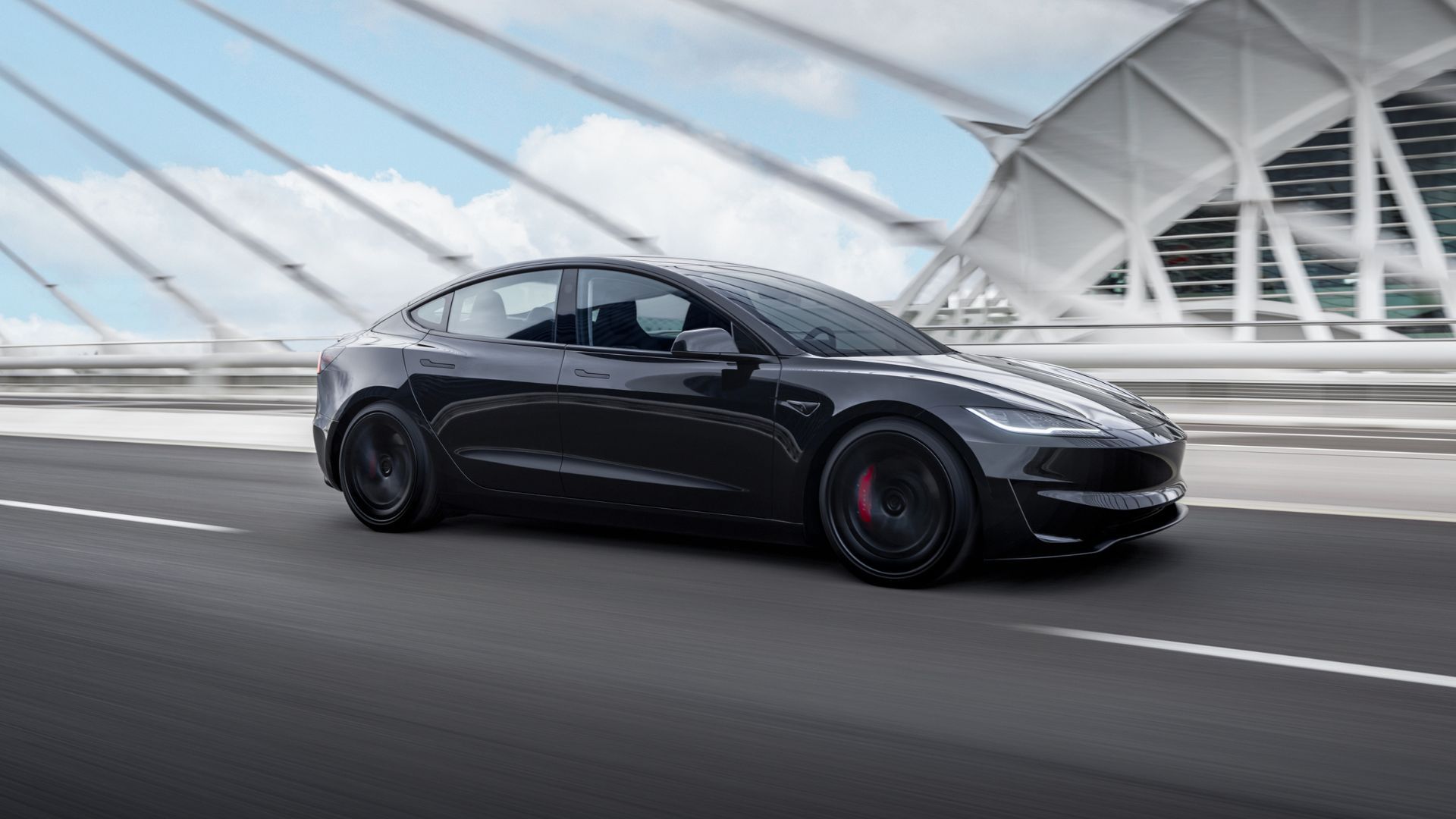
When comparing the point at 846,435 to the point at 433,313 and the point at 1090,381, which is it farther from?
the point at 433,313

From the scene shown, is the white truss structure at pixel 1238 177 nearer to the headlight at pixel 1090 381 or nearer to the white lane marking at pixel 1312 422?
the white lane marking at pixel 1312 422

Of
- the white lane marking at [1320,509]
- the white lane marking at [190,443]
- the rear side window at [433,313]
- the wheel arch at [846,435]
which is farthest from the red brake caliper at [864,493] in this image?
the white lane marking at [190,443]

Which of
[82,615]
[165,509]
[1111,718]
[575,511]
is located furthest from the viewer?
[165,509]

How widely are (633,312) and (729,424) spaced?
0.83m

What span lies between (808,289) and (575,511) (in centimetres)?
153

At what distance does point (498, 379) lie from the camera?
602 cm

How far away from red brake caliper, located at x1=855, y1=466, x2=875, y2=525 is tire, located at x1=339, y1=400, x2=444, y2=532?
2320mm

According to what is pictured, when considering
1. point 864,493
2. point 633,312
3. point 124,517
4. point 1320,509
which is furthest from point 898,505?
point 124,517

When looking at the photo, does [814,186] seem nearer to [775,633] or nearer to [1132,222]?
[775,633]

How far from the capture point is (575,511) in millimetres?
5770

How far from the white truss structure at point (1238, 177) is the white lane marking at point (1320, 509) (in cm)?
1959

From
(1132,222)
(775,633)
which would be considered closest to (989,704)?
(775,633)

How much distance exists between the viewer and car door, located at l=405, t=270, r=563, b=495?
19.2ft

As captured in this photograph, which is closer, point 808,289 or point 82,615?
point 82,615
